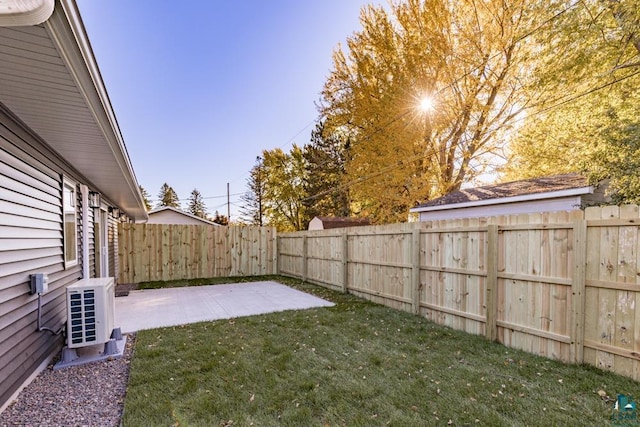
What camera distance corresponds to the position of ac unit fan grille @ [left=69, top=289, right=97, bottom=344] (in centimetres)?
362

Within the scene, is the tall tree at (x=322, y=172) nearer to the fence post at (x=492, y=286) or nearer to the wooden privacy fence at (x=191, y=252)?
the wooden privacy fence at (x=191, y=252)

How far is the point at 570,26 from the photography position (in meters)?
5.83

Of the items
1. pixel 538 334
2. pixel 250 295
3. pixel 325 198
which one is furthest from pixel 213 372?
pixel 325 198

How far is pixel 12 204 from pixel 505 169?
468 inches

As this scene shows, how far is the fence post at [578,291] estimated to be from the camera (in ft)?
10.5

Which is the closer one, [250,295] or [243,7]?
[250,295]

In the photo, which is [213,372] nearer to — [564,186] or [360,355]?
[360,355]

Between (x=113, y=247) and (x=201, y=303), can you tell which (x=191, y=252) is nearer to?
(x=113, y=247)

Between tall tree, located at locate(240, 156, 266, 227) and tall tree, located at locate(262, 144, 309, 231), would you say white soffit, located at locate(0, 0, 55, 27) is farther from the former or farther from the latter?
tall tree, located at locate(240, 156, 266, 227)

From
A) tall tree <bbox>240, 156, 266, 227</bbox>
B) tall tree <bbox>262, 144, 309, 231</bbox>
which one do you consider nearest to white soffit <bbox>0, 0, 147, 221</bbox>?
tall tree <bbox>262, 144, 309, 231</bbox>

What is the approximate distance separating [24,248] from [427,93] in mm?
10201

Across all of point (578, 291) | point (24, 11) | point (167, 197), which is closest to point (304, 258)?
point (578, 291)

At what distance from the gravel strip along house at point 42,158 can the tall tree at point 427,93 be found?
7874 millimetres

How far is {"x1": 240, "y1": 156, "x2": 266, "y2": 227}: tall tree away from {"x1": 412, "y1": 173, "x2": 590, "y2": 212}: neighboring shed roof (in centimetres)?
2045
